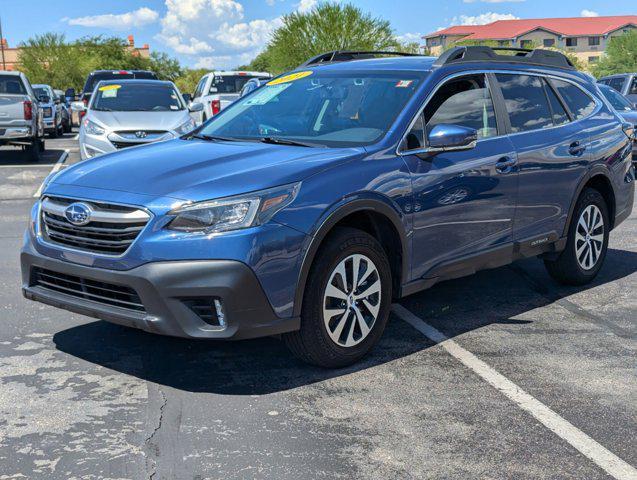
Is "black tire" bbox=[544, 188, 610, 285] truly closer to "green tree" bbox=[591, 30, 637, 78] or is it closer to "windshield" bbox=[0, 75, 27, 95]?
"windshield" bbox=[0, 75, 27, 95]

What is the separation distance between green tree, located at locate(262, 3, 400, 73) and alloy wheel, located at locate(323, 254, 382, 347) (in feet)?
143

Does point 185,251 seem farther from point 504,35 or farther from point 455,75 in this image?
point 504,35

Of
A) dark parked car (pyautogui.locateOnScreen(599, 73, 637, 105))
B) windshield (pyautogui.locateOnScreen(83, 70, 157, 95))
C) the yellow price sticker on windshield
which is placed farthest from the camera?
windshield (pyautogui.locateOnScreen(83, 70, 157, 95))

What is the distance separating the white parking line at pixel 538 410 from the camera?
12.1 ft

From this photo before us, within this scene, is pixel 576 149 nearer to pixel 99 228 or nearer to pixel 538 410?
pixel 538 410

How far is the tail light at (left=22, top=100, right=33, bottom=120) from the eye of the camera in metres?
17.4

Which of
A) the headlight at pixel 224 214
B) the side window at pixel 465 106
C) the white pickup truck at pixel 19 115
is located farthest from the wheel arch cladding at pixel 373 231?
the white pickup truck at pixel 19 115

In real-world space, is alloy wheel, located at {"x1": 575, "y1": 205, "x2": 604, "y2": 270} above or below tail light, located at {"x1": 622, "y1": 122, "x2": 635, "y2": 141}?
below

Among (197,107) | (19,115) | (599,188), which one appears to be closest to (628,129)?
(599,188)

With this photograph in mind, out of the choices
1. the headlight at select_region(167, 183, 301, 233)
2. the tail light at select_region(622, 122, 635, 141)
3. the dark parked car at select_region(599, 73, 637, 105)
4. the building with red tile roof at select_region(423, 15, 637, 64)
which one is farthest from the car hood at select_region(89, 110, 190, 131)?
the building with red tile roof at select_region(423, 15, 637, 64)

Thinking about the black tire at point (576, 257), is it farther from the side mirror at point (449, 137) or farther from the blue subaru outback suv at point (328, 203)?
the side mirror at point (449, 137)

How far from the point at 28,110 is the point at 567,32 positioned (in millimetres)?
131474

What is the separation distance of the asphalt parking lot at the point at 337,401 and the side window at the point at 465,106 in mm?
1350

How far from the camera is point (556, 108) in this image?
656 cm
